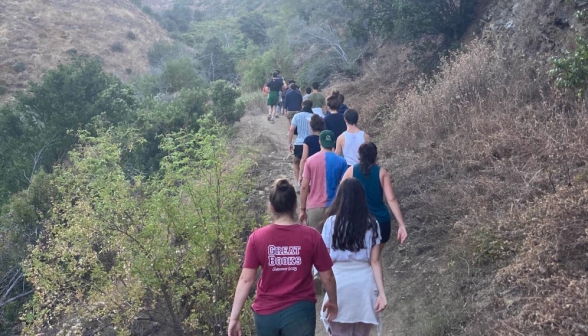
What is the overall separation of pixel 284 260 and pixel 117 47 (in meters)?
44.6

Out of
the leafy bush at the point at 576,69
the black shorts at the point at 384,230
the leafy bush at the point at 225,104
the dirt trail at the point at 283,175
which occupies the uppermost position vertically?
the leafy bush at the point at 576,69

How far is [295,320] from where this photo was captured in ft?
11.8

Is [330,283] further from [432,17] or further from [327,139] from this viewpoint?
[432,17]

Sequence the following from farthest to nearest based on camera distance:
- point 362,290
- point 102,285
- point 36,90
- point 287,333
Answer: point 36,90 < point 102,285 < point 362,290 < point 287,333

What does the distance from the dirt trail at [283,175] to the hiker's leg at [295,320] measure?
211 cm

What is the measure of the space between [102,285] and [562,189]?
5685 millimetres

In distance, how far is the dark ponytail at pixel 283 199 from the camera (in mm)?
3670

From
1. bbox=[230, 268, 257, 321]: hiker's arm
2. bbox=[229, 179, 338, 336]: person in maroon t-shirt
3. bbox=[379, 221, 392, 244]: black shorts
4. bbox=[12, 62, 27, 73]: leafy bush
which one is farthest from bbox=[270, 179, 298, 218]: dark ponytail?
bbox=[12, 62, 27, 73]: leafy bush

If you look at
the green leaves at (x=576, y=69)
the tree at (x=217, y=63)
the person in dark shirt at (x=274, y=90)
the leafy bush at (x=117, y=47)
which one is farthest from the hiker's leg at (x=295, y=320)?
the leafy bush at (x=117, y=47)

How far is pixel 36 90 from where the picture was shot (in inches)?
829

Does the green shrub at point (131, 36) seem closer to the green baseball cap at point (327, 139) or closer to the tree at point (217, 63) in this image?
the tree at point (217, 63)

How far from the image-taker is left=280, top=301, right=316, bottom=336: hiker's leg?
3.60 metres

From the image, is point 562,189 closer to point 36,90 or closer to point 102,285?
point 102,285

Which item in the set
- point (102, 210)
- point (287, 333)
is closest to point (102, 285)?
point (102, 210)
